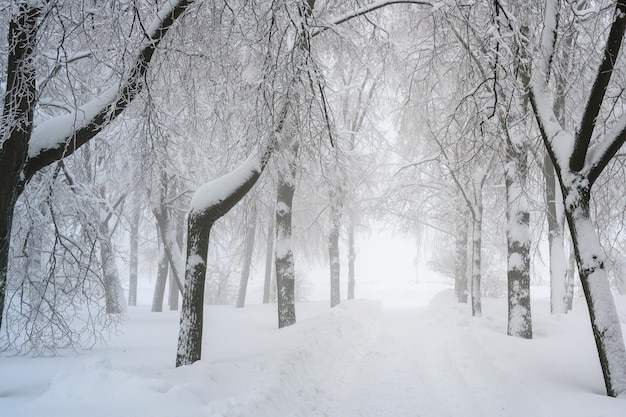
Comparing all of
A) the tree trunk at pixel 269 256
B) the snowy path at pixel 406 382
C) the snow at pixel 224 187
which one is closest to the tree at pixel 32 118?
the snow at pixel 224 187

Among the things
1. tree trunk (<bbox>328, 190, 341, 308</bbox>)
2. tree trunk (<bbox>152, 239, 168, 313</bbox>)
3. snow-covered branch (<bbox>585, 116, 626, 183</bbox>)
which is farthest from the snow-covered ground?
tree trunk (<bbox>152, 239, 168, 313</bbox>)

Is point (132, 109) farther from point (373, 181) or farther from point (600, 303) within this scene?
point (373, 181)

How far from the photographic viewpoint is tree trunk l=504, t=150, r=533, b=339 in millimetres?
8102

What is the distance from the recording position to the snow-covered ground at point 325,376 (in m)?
4.17

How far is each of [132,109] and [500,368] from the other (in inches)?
293

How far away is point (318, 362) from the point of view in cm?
714

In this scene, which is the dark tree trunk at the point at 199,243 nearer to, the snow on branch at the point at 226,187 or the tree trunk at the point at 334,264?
the snow on branch at the point at 226,187

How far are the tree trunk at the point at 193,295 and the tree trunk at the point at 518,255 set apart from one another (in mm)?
6013

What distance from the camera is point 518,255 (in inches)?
327

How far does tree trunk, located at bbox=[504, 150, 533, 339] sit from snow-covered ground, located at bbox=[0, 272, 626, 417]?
602 millimetres

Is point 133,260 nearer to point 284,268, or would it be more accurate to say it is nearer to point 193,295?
point 284,268

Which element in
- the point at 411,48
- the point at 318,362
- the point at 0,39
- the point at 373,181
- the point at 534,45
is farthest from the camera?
the point at 373,181

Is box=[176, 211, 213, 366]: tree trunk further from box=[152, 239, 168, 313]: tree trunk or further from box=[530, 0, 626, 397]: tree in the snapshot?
box=[152, 239, 168, 313]: tree trunk

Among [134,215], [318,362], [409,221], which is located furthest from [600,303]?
[134,215]
